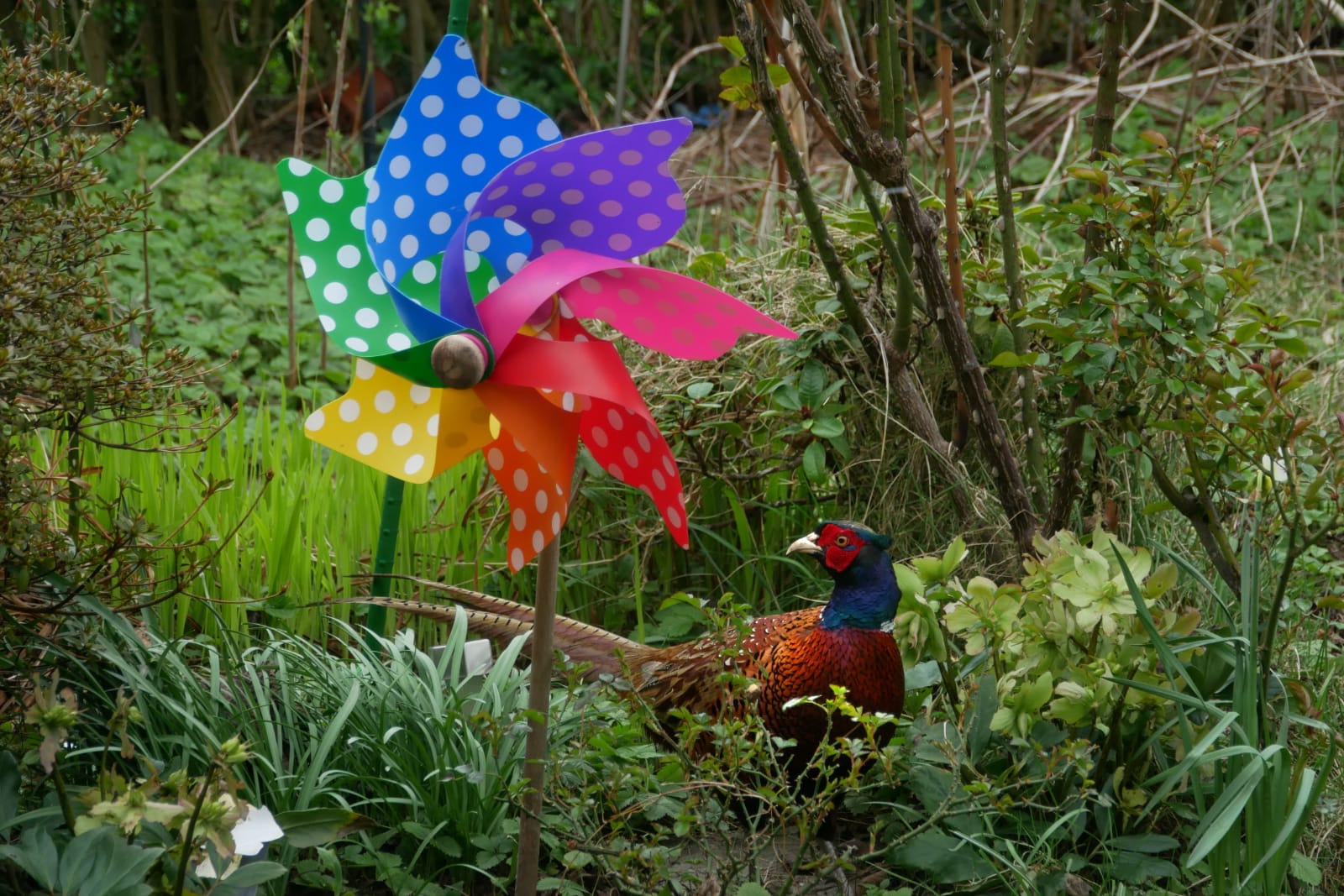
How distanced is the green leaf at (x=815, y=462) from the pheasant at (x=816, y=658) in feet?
1.34

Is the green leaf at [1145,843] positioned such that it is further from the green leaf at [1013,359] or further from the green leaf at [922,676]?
the green leaf at [1013,359]

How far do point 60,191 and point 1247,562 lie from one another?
1.91 m

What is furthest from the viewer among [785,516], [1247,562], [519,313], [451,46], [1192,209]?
[785,516]

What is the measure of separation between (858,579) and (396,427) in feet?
2.72

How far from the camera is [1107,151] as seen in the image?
90.7 inches

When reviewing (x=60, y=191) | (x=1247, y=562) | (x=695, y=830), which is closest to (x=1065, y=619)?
(x=1247, y=562)

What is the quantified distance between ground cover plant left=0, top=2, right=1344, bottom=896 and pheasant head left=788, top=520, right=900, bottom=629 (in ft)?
0.15

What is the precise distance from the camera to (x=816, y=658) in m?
2.09

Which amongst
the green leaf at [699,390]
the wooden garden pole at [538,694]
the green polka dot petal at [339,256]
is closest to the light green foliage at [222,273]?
the green leaf at [699,390]

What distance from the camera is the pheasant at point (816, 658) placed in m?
2.07

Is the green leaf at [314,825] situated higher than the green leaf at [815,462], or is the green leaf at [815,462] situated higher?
the green leaf at [815,462]

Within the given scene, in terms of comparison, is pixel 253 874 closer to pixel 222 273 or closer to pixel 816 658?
pixel 816 658

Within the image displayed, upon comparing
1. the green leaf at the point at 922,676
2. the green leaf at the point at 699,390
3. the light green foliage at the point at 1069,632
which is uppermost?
the green leaf at the point at 699,390

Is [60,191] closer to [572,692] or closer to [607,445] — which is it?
[607,445]
